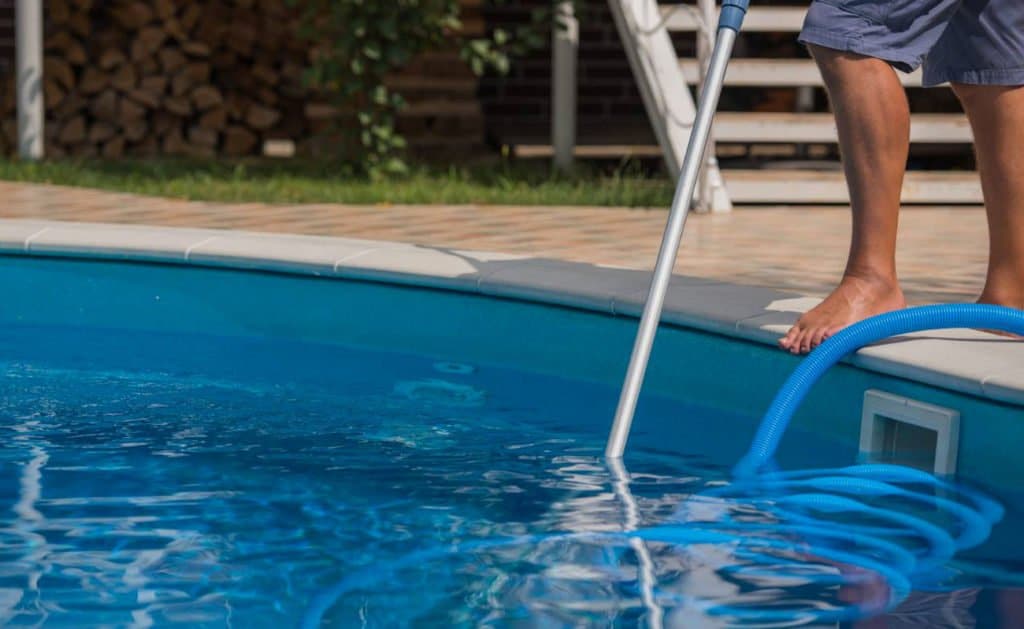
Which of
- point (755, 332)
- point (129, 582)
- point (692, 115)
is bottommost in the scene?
point (129, 582)

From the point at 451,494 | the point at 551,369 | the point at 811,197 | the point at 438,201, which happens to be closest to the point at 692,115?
the point at 811,197

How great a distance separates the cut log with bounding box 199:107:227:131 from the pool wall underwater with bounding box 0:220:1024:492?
13.5 ft

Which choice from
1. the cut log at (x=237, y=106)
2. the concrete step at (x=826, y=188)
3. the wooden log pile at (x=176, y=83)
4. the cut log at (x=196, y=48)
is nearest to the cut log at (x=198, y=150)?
the wooden log pile at (x=176, y=83)

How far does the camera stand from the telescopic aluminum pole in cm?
274

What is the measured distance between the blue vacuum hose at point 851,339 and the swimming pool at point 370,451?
69 millimetres

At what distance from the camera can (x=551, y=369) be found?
3.64 m

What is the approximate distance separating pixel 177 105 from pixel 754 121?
3.57 meters

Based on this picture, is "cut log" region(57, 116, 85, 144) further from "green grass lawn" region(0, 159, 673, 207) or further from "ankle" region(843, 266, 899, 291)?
"ankle" region(843, 266, 899, 291)

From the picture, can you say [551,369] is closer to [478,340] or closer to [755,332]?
[478,340]

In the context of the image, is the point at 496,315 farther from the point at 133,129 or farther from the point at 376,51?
the point at 133,129

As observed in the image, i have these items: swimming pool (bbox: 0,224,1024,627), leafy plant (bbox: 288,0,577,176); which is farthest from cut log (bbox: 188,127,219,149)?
swimming pool (bbox: 0,224,1024,627)

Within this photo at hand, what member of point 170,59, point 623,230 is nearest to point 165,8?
point 170,59

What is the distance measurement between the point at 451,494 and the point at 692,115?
348cm

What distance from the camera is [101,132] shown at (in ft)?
28.0
